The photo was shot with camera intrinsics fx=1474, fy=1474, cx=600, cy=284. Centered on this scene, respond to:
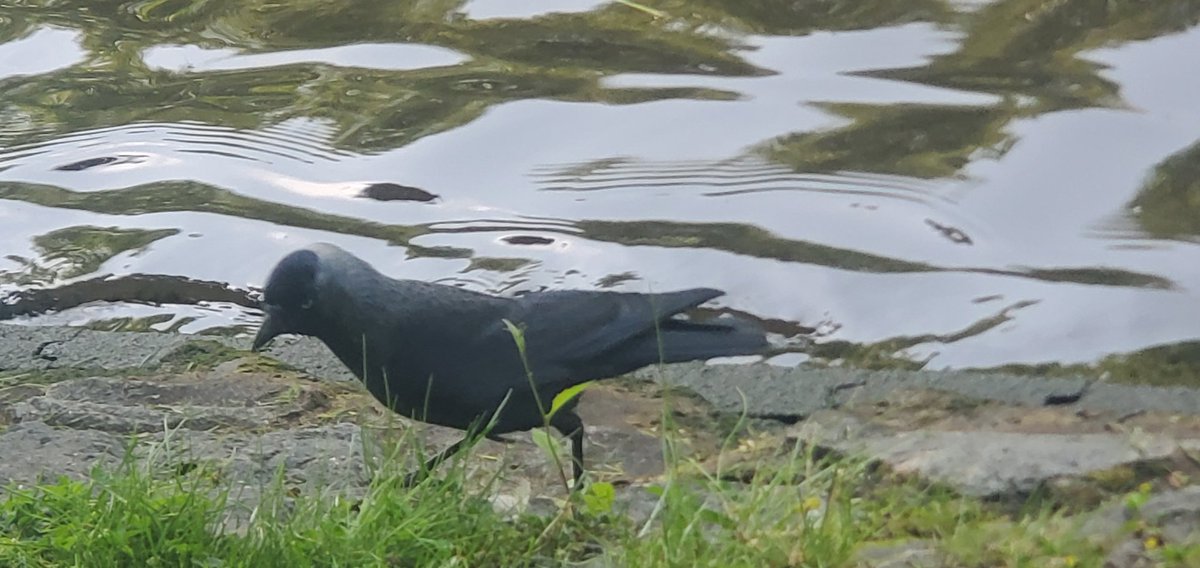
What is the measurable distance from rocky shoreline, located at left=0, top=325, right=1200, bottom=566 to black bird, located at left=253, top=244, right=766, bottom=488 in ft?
0.33

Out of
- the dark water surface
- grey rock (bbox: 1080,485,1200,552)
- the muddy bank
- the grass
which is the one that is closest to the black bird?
the grass

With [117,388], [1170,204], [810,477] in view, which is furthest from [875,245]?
[117,388]

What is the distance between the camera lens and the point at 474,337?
308 centimetres

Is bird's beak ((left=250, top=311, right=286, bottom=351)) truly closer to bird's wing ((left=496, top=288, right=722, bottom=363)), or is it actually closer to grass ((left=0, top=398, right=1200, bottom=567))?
grass ((left=0, top=398, right=1200, bottom=567))

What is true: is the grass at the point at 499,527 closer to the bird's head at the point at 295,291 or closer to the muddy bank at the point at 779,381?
the bird's head at the point at 295,291

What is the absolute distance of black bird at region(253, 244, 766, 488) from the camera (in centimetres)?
303

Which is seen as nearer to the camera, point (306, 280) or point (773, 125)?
point (306, 280)

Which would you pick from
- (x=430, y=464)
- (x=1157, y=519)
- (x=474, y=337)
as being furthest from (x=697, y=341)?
(x=1157, y=519)

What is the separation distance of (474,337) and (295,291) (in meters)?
A: 0.38

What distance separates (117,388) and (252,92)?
206cm

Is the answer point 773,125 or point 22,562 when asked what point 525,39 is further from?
point 22,562

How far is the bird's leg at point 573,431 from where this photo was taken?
306 cm

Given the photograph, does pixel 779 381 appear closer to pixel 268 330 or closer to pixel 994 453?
pixel 994 453

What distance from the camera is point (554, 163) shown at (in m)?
5.19
